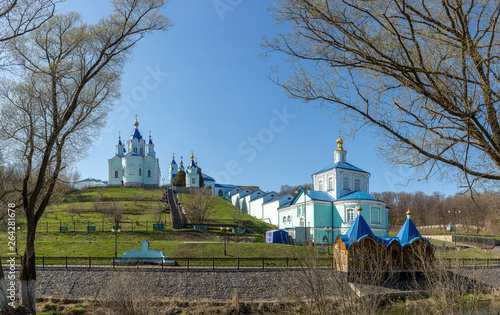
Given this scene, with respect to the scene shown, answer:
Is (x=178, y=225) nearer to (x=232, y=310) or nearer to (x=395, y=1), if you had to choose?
(x=232, y=310)

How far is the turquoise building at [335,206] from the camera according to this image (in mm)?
35875

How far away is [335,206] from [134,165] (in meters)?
41.6

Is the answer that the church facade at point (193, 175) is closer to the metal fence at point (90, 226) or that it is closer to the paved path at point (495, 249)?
the metal fence at point (90, 226)

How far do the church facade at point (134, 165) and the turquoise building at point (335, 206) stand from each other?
34.3m

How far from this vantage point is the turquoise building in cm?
3588

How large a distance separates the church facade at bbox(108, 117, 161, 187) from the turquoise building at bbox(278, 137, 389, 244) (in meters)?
34.3

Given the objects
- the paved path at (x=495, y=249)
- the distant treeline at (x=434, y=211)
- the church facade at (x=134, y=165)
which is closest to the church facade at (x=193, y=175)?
the church facade at (x=134, y=165)

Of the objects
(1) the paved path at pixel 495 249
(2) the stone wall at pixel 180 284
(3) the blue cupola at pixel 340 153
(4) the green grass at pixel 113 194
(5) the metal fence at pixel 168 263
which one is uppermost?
(3) the blue cupola at pixel 340 153

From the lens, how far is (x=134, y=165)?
68312mm

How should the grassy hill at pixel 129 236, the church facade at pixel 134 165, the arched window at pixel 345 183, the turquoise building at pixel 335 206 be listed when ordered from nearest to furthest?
the grassy hill at pixel 129 236
the turquoise building at pixel 335 206
the arched window at pixel 345 183
the church facade at pixel 134 165

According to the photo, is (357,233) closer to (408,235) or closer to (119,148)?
(408,235)

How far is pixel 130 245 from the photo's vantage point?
87.8 ft

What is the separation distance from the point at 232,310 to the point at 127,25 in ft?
38.9

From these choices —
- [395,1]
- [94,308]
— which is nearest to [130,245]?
[94,308]
